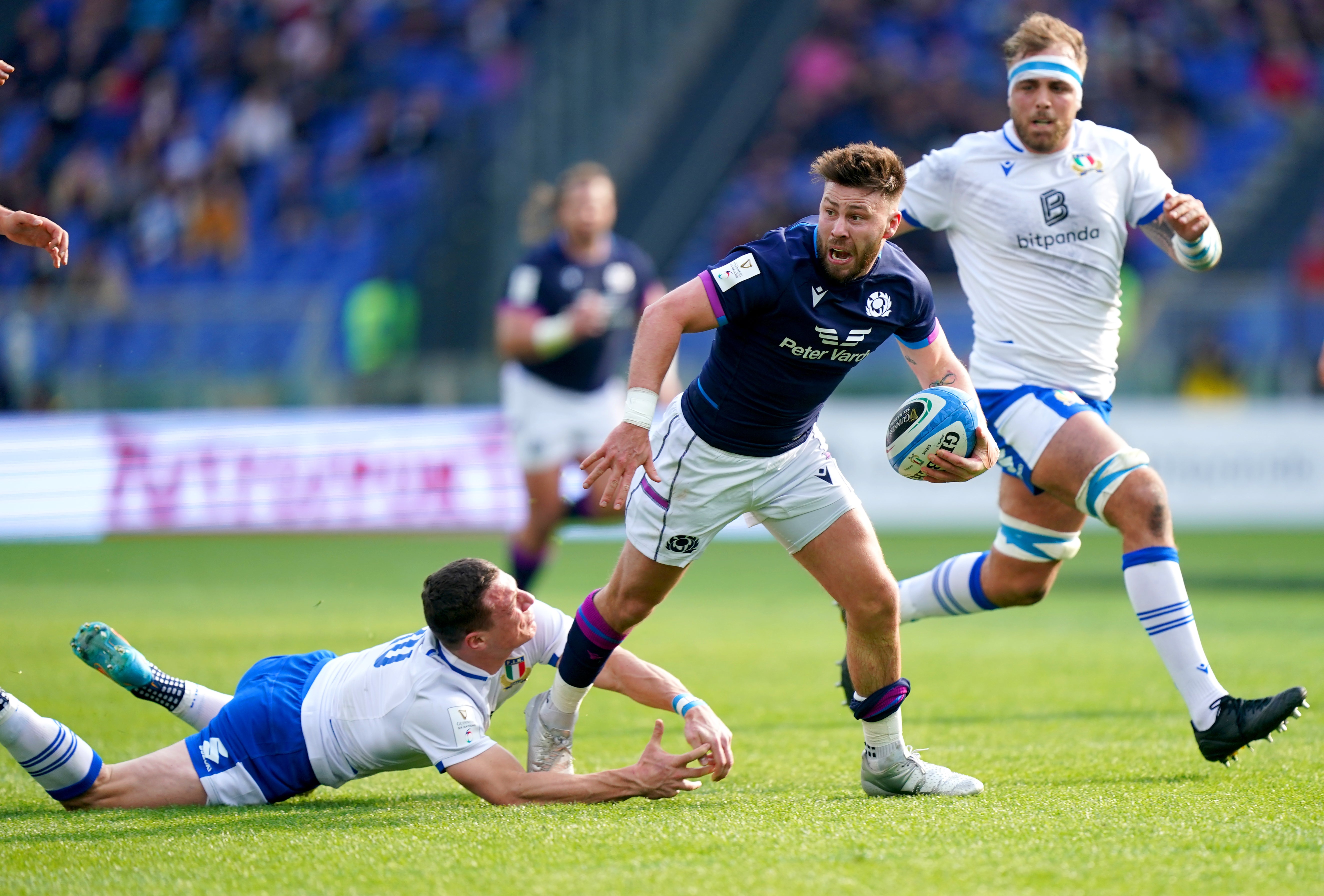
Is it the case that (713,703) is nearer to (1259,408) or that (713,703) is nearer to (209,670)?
(209,670)

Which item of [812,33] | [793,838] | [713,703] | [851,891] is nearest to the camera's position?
[851,891]

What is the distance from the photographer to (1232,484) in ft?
48.1

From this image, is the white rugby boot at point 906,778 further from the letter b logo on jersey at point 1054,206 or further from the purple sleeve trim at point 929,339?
the letter b logo on jersey at point 1054,206

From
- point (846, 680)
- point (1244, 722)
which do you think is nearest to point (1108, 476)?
point (1244, 722)

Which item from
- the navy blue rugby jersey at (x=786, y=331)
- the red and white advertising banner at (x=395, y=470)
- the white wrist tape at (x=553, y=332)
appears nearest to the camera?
the navy blue rugby jersey at (x=786, y=331)

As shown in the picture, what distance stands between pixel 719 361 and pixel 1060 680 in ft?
11.3

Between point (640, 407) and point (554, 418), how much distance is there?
18.3ft

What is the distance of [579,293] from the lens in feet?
31.2

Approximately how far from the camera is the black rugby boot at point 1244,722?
466 cm

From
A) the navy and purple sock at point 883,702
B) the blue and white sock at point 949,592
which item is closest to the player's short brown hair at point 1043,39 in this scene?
the blue and white sock at point 949,592

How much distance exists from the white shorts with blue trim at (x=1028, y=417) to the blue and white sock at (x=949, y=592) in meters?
0.55

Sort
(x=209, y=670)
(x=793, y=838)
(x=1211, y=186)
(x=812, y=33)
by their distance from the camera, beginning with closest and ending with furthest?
(x=793, y=838) → (x=209, y=670) → (x=1211, y=186) → (x=812, y=33)

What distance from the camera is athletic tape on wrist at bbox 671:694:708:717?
14.9 ft

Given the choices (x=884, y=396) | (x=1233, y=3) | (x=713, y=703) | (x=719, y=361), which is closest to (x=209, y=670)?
(x=713, y=703)
